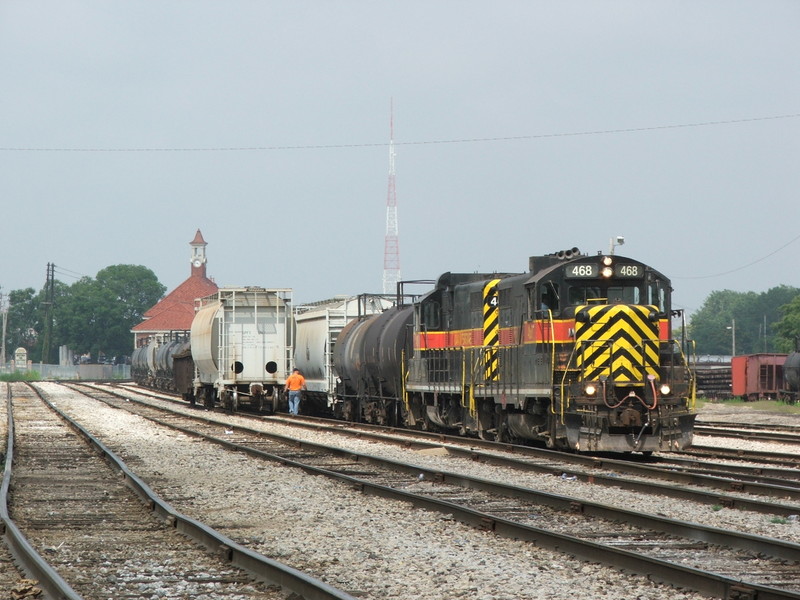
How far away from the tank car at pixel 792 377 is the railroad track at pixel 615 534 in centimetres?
3546

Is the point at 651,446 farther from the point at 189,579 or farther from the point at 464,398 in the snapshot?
the point at 189,579

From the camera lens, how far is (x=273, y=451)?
836 inches

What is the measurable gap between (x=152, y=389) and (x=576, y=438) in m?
55.1

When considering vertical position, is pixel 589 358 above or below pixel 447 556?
above

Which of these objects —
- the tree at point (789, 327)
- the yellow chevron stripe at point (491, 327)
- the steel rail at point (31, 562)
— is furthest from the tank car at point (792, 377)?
the tree at point (789, 327)

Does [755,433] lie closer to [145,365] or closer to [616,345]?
[616,345]

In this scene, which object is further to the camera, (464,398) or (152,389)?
(152,389)

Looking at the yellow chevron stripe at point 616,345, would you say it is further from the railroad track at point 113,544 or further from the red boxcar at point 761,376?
the red boxcar at point 761,376

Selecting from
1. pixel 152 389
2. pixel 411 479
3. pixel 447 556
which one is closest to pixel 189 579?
pixel 447 556

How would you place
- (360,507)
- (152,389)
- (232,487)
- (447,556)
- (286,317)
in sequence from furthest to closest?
(152,389), (286,317), (232,487), (360,507), (447,556)

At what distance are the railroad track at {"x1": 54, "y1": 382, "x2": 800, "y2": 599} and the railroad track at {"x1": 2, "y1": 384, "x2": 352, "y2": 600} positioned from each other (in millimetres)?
2514

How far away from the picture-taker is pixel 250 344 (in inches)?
1470

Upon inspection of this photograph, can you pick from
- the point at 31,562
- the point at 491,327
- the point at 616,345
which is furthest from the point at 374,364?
the point at 31,562

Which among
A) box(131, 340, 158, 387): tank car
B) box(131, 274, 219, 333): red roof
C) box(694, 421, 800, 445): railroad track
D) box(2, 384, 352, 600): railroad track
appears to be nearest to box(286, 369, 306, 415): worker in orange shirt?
box(694, 421, 800, 445): railroad track
